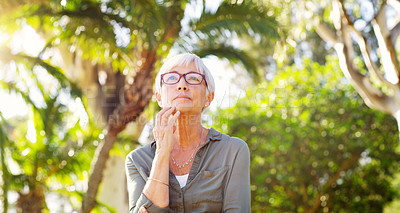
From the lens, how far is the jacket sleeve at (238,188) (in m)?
2.08

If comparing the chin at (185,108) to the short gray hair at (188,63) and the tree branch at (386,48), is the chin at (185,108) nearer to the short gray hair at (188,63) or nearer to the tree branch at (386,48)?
the short gray hair at (188,63)

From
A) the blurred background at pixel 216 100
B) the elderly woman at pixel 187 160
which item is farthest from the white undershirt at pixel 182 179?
the blurred background at pixel 216 100

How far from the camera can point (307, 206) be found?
13328 millimetres

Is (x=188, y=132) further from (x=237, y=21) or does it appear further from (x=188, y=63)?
(x=237, y=21)

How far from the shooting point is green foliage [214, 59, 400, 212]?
40.8 ft

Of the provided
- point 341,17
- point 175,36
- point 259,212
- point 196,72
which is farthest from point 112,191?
point 196,72

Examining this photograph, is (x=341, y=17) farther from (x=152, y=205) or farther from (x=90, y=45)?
(x=152, y=205)

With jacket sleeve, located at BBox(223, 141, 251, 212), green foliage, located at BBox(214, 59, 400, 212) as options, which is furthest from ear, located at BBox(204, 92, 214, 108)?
green foliage, located at BBox(214, 59, 400, 212)

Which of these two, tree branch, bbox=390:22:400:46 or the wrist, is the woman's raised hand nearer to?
the wrist

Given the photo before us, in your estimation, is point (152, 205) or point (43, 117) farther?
point (43, 117)

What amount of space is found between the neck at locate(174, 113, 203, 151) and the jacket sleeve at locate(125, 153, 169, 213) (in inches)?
Result: 10.1

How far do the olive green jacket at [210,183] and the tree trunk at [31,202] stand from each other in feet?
23.9

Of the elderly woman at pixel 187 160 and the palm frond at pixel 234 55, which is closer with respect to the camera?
the elderly woman at pixel 187 160

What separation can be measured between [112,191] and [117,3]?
566 cm
